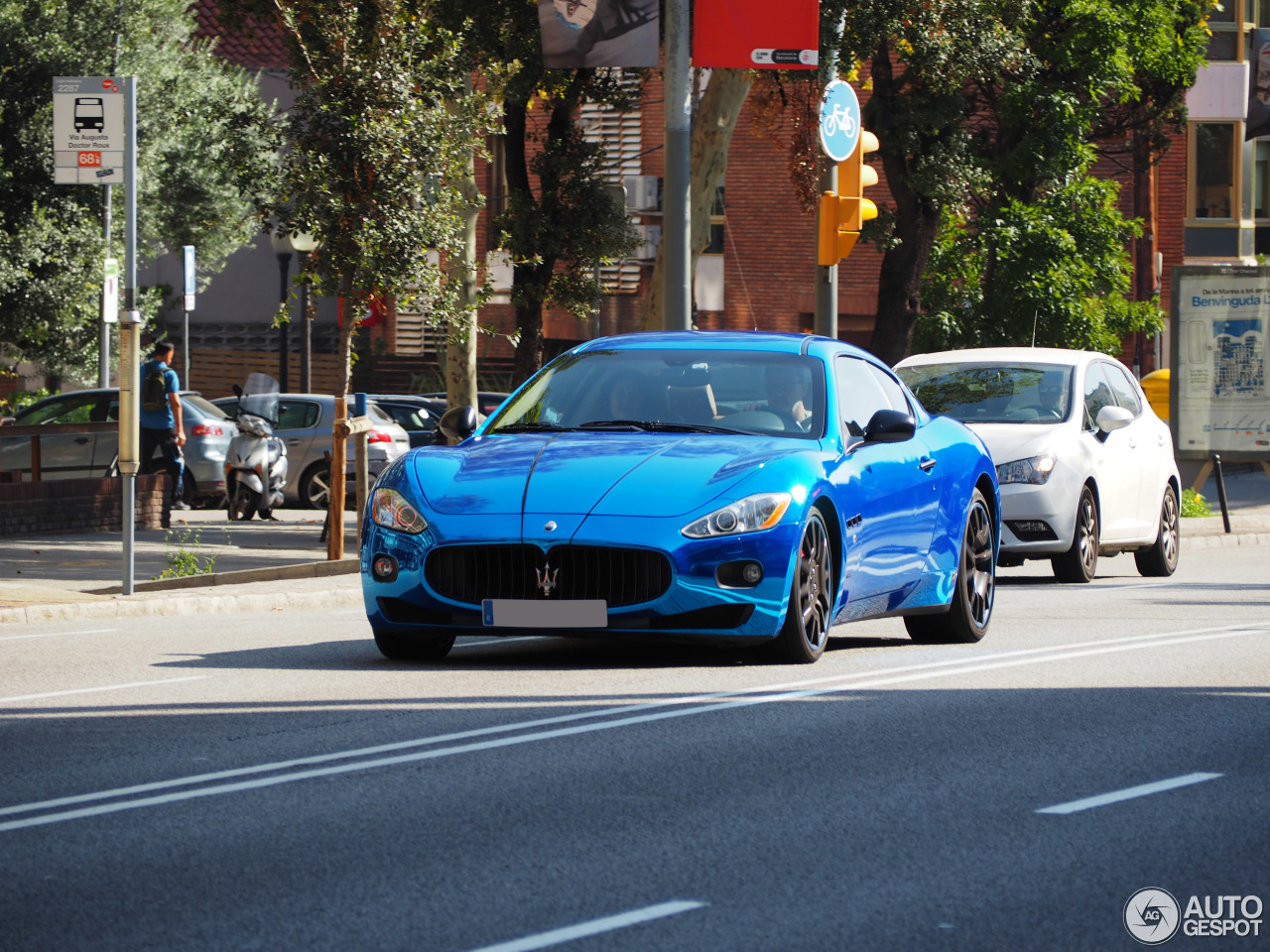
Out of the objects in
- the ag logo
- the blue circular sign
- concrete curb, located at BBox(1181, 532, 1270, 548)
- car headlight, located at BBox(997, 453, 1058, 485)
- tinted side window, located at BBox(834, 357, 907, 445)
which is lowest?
concrete curb, located at BBox(1181, 532, 1270, 548)

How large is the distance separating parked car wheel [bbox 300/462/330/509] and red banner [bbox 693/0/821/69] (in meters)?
10.3

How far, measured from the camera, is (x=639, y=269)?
4912 centimetres

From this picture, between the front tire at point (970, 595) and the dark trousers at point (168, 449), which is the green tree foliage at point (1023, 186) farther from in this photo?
the front tire at point (970, 595)

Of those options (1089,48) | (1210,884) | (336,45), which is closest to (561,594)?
(1210,884)

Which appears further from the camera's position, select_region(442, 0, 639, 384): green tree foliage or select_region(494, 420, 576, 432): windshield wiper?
select_region(442, 0, 639, 384): green tree foliage

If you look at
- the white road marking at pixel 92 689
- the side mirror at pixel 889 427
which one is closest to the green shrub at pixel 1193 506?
the side mirror at pixel 889 427

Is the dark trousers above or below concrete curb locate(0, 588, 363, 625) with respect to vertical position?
above

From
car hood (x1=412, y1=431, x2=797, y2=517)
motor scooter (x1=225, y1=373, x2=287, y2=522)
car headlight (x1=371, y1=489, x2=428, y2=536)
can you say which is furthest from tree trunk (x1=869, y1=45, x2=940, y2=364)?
car headlight (x1=371, y1=489, x2=428, y2=536)

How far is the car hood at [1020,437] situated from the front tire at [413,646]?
22.5 ft

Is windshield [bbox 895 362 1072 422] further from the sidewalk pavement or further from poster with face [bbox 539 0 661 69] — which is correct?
the sidewalk pavement

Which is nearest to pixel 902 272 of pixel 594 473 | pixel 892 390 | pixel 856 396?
pixel 892 390

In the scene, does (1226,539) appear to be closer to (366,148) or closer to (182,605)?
(366,148)

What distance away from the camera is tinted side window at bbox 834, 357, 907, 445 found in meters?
10.2

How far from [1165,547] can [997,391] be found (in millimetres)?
2441
